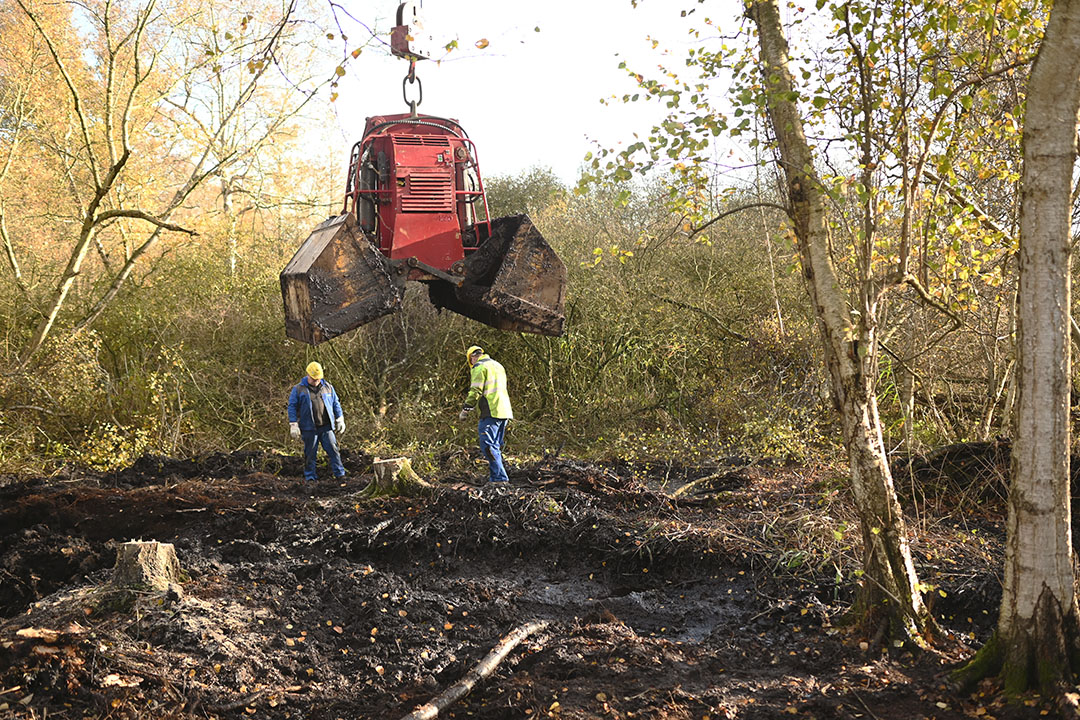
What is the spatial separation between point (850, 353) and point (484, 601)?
3.19m

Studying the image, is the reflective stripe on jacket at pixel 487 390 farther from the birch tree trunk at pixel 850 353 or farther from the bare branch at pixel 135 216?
the birch tree trunk at pixel 850 353

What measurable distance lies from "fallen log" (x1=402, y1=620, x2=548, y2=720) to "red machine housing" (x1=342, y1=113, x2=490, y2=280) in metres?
2.73

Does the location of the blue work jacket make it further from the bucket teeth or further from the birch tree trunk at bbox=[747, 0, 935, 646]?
the birch tree trunk at bbox=[747, 0, 935, 646]

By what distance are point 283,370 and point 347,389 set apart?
4.20 ft

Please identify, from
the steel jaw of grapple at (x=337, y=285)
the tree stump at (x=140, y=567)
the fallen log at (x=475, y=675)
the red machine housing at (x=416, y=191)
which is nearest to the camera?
the fallen log at (x=475, y=675)

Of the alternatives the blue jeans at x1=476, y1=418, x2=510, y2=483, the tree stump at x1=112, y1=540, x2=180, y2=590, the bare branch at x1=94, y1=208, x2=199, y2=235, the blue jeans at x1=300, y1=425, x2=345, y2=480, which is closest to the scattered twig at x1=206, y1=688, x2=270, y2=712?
the tree stump at x1=112, y1=540, x2=180, y2=590

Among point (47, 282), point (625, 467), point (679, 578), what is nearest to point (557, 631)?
point (679, 578)

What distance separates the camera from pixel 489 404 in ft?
30.6

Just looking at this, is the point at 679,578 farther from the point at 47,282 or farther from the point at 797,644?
the point at 47,282

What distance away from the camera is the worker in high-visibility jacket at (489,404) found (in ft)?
30.3

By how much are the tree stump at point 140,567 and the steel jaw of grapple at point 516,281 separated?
Answer: 2.78m

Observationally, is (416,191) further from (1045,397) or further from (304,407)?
(1045,397)

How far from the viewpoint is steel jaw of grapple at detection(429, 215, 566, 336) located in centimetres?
648

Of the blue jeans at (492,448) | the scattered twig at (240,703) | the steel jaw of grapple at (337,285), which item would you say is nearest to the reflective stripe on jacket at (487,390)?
the blue jeans at (492,448)
